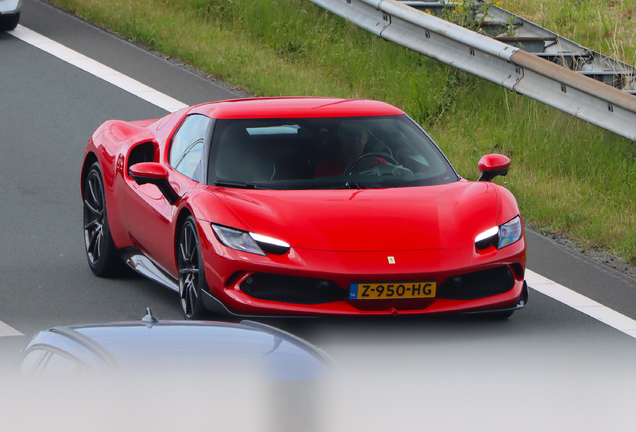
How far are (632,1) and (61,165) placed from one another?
8.54m

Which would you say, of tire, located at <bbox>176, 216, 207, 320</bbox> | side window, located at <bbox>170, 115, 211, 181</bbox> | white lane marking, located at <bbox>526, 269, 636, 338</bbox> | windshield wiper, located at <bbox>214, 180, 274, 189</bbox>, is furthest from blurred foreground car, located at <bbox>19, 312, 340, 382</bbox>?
white lane marking, located at <bbox>526, 269, 636, 338</bbox>

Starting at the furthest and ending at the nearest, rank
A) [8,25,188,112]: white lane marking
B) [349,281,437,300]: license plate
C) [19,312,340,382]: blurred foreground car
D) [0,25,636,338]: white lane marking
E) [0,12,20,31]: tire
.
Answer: [0,12,20,31]: tire < [8,25,188,112]: white lane marking < [0,25,636,338]: white lane marking < [349,281,437,300]: license plate < [19,312,340,382]: blurred foreground car

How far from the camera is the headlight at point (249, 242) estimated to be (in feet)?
17.1

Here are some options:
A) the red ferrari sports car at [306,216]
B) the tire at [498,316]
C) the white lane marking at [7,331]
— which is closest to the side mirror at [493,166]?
the red ferrari sports car at [306,216]

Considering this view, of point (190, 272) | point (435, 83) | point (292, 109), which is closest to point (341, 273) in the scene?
point (190, 272)

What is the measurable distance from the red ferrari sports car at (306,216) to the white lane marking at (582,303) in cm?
74

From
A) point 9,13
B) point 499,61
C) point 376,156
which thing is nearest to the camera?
point 376,156

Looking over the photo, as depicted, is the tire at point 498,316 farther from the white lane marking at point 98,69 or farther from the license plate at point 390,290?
the white lane marking at point 98,69

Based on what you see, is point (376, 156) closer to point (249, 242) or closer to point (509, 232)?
point (509, 232)

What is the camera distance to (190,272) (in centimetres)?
566

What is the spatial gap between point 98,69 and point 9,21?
2245mm

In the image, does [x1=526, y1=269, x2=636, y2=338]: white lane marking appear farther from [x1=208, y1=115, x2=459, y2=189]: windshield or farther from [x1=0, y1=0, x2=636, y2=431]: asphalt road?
[x1=208, y1=115, x2=459, y2=189]: windshield

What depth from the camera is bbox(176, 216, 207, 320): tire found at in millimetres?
5480

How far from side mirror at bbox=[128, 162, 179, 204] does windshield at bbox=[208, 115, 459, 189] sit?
0.93 feet
